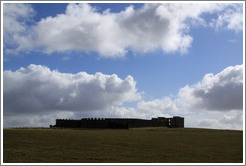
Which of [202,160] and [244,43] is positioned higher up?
[244,43]

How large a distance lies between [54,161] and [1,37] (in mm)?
8666

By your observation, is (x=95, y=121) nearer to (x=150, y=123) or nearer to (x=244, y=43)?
(x=150, y=123)

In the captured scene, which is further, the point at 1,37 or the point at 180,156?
the point at 180,156

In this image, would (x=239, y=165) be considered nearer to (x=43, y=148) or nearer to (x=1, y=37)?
(x=43, y=148)

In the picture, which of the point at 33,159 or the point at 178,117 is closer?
the point at 33,159

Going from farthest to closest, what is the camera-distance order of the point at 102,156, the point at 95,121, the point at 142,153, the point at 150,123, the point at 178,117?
the point at 178,117 → the point at 150,123 → the point at 95,121 → the point at 142,153 → the point at 102,156

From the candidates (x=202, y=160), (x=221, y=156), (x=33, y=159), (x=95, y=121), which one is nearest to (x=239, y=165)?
(x=202, y=160)

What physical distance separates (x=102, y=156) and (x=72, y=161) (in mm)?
2636

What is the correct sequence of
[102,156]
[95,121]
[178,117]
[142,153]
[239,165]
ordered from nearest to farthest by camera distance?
1. [239,165]
2. [102,156]
3. [142,153]
4. [95,121]
5. [178,117]

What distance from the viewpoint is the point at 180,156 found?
21938 mm

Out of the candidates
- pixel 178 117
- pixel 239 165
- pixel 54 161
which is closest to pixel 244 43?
pixel 239 165

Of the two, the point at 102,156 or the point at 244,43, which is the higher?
the point at 244,43

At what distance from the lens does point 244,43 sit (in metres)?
20.0

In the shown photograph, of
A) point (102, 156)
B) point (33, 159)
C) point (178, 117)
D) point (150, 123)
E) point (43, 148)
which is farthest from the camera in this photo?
point (178, 117)
